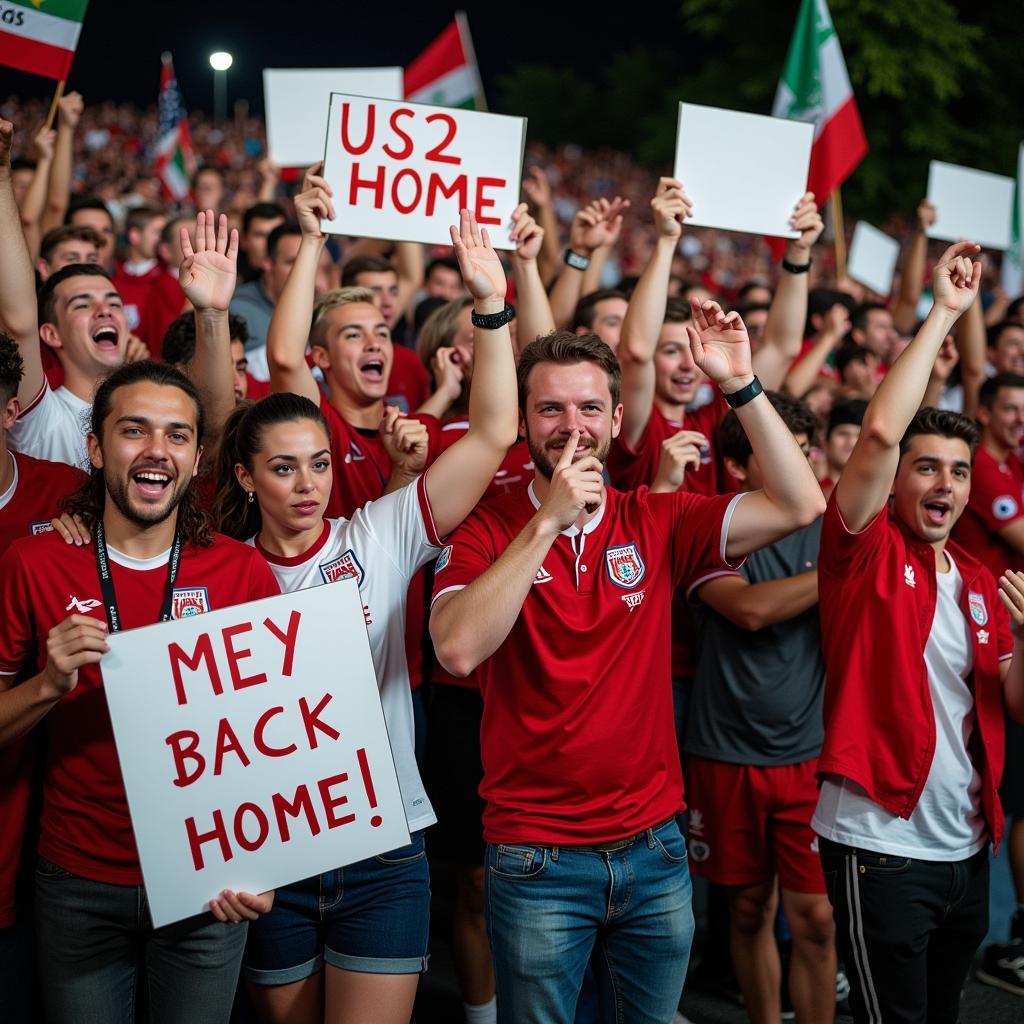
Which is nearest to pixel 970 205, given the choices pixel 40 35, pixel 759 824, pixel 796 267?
pixel 796 267

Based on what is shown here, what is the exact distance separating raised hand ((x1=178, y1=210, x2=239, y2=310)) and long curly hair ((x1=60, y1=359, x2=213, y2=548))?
52cm

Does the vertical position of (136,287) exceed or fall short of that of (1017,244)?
it falls short

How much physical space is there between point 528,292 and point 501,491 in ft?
2.39

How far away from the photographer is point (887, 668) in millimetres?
3377

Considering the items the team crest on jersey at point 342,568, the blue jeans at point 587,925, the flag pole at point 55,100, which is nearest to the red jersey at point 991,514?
the blue jeans at point 587,925

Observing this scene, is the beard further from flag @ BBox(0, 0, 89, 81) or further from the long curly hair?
flag @ BBox(0, 0, 89, 81)

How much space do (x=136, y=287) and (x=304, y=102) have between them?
5.12ft

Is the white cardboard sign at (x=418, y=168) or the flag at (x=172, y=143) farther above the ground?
the flag at (x=172, y=143)

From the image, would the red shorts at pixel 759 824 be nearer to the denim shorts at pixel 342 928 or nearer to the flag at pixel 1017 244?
the denim shorts at pixel 342 928

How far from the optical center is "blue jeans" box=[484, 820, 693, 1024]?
2.87 m

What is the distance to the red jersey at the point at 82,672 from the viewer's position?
9.35 feet

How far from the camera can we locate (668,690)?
10.3 feet

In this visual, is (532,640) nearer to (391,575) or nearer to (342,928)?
(391,575)

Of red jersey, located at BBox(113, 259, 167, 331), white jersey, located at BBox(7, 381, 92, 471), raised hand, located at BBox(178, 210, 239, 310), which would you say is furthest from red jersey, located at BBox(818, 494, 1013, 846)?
red jersey, located at BBox(113, 259, 167, 331)
